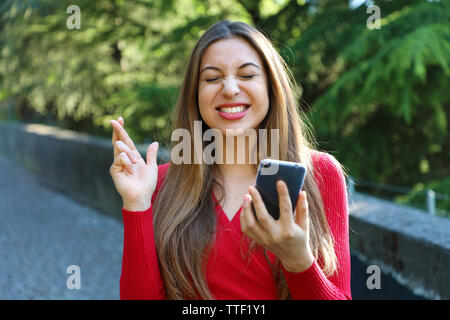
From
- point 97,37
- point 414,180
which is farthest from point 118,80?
point 414,180

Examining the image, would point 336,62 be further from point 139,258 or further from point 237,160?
point 139,258

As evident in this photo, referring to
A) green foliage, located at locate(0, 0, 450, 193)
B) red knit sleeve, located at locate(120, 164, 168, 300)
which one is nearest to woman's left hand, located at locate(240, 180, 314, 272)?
red knit sleeve, located at locate(120, 164, 168, 300)

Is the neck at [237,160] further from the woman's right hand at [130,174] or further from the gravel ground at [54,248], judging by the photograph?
the gravel ground at [54,248]

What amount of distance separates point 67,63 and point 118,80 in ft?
5.90

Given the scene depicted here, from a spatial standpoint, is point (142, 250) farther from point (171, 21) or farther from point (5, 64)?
point (5, 64)

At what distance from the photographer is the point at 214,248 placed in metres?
1.91

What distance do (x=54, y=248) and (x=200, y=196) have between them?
5117 millimetres

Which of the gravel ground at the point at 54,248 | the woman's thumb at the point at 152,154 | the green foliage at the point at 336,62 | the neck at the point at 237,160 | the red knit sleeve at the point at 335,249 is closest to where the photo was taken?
the red knit sleeve at the point at 335,249

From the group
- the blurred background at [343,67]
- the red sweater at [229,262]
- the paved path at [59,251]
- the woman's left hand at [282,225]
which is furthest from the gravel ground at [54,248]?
the woman's left hand at [282,225]

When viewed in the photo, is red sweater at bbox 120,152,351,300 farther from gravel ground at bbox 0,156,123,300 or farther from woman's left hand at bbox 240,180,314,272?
gravel ground at bbox 0,156,123,300

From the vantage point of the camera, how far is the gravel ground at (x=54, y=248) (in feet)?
17.5

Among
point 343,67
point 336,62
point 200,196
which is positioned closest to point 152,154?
point 200,196

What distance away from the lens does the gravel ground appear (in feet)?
17.5

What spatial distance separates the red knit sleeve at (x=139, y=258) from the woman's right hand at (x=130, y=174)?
0.13 feet
